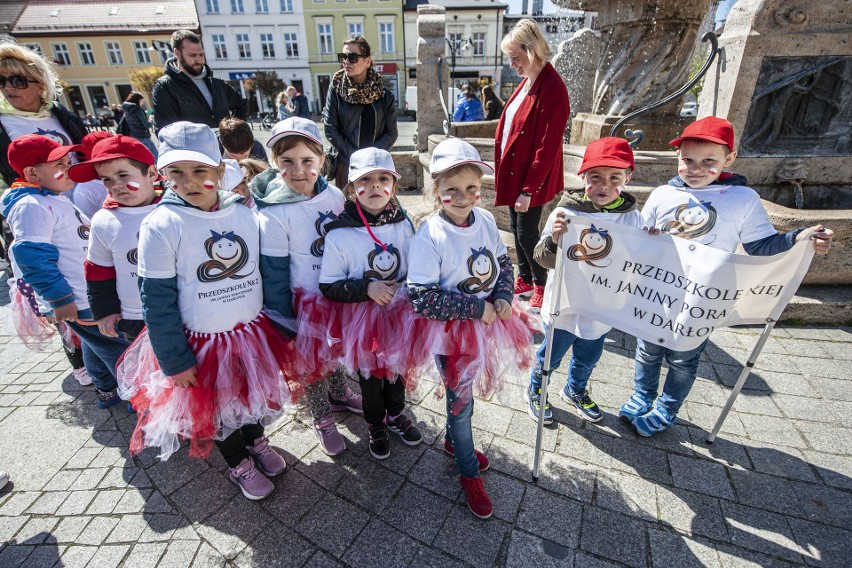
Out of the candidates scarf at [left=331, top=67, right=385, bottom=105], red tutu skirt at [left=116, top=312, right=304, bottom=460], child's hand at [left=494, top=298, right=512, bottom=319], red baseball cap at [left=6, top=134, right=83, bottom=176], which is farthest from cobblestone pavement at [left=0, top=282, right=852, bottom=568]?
scarf at [left=331, top=67, right=385, bottom=105]

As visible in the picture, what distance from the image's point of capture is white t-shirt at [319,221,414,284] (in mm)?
2191

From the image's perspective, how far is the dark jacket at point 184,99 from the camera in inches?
165

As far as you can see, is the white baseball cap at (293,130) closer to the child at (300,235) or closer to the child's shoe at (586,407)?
the child at (300,235)

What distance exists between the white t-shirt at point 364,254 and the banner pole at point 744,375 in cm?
198

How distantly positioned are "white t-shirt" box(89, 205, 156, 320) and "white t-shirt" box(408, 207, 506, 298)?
1.52m

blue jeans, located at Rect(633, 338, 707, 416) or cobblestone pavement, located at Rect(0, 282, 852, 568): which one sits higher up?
blue jeans, located at Rect(633, 338, 707, 416)

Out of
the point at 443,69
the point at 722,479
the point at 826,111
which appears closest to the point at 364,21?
the point at 443,69

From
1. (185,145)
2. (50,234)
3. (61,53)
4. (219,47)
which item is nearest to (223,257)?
(185,145)

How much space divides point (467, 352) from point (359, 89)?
10.7ft

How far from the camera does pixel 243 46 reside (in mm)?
40594

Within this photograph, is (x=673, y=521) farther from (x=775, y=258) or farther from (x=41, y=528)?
(x=41, y=528)

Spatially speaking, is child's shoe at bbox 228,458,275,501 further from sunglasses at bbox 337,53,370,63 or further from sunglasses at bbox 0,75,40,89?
sunglasses at bbox 337,53,370,63

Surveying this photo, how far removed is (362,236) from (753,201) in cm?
215

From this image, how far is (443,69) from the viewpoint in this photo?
7512mm
